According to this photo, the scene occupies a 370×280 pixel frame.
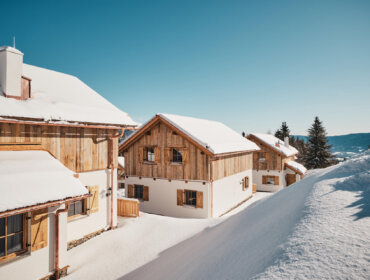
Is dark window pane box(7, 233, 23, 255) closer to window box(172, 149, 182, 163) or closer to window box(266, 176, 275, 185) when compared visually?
window box(172, 149, 182, 163)

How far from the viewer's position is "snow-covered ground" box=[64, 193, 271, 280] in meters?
7.82

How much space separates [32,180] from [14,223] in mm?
1397

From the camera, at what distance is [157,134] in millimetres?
17500

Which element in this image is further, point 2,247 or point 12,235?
point 12,235

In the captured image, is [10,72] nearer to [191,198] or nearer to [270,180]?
[191,198]

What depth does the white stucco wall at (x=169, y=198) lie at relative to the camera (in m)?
15.6

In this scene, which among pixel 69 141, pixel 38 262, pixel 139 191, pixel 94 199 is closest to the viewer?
pixel 38 262

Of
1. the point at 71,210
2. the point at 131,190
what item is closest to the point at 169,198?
the point at 131,190

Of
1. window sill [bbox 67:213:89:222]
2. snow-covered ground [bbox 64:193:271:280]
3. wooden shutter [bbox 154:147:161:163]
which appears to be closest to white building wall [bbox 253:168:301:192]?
wooden shutter [bbox 154:147:161:163]

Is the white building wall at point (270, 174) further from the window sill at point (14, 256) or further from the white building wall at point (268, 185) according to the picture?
the window sill at point (14, 256)

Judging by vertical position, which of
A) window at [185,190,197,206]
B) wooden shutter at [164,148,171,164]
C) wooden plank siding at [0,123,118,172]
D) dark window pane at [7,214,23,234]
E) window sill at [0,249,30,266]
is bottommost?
window at [185,190,197,206]

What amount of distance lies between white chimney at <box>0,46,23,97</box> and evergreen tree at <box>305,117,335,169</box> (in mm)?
40875

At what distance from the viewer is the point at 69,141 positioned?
949 cm

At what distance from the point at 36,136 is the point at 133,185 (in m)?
11.0
